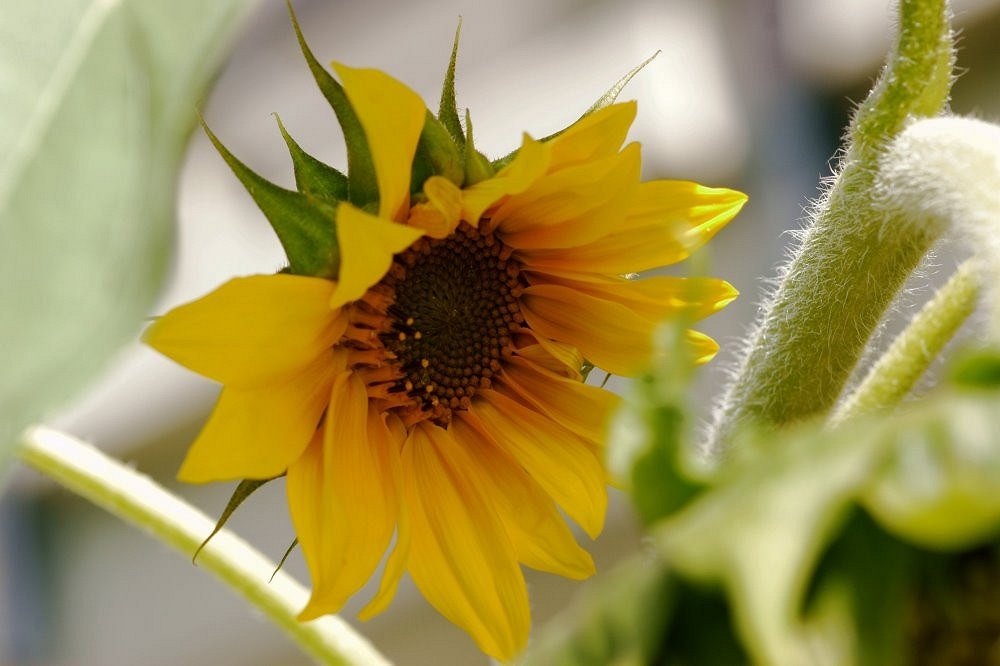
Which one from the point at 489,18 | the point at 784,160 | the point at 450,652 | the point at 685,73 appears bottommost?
the point at 450,652

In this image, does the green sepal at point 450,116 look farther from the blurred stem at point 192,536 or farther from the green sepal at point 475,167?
the blurred stem at point 192,536

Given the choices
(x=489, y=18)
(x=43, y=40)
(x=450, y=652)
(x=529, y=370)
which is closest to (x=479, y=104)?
(x=489, y=18)

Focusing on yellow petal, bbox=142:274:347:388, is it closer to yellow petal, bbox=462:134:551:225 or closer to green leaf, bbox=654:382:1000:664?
yellow petal, bbox=462:134:551:225

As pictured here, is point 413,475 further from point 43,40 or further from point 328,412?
point 43,40

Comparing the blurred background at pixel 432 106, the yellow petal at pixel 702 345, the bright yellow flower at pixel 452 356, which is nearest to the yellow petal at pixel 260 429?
the bright yellow flower at pixel 452 356

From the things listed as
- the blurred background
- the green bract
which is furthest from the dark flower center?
the blurred background

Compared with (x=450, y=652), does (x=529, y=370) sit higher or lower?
higher

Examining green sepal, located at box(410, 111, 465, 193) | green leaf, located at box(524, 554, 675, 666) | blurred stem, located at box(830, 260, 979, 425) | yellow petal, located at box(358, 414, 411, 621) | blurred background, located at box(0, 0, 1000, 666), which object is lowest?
blurred background, located at box(0, 0, 1000, 666)

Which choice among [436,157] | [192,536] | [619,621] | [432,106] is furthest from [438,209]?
[432,106]
